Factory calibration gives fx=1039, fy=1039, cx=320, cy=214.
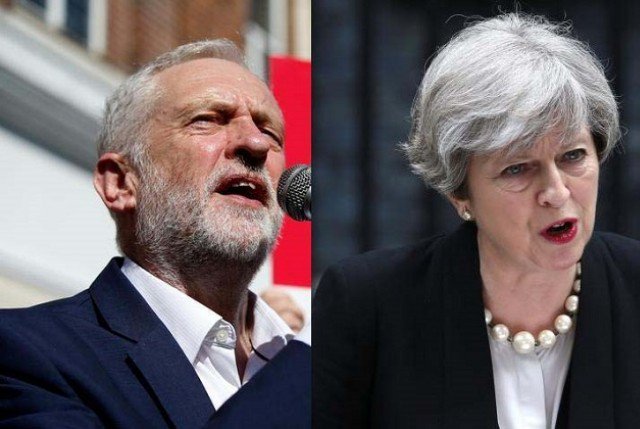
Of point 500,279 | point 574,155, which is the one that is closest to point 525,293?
point 500,279

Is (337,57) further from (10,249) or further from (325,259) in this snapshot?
(10,249)

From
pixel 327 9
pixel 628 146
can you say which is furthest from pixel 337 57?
pixel 628 146

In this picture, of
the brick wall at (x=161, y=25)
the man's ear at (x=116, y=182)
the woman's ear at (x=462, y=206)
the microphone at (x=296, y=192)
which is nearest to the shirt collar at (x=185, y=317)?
the man's ear at (x=116, y=182)

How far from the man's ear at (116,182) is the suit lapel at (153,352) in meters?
0.10

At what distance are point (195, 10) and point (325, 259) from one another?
0.59m

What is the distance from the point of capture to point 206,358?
184 cm

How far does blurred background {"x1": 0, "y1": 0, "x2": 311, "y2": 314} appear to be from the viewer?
67.7 inches

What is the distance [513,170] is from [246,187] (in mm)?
548

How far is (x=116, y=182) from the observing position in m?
1.82

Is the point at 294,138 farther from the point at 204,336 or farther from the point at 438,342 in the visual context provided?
the point at 438,342

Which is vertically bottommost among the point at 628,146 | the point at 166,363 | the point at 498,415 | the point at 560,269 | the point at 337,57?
the point at 498,415

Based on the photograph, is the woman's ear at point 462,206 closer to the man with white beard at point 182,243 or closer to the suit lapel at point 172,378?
the man with white beard at point 182,243

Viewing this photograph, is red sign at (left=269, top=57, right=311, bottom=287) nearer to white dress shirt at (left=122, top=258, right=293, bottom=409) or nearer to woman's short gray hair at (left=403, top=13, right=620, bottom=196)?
white dress shirt at (left=122, top=258, right=293, bottom=409)

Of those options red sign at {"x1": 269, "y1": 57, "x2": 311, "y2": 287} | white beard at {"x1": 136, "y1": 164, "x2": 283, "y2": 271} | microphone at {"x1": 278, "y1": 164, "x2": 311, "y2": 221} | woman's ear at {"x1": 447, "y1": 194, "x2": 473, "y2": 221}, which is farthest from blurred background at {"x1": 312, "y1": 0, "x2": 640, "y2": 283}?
microphone at {"x1": 278, "y1": 164, "x2": 311, "y2": 221}
